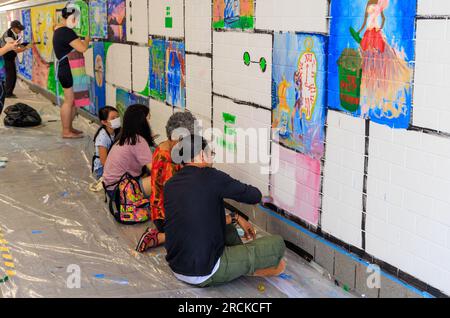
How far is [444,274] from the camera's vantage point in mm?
3029

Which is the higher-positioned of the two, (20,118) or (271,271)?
(20,118)

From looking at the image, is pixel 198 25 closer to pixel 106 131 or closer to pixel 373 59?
pixel 106 131

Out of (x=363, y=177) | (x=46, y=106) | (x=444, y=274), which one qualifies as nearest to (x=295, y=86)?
(x=363, y=177)

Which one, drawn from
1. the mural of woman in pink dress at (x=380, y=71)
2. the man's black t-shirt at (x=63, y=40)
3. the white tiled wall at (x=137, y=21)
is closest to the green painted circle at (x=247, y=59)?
the mural of woman in pink dress at (x=380, y=71)

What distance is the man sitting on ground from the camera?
3539 mm

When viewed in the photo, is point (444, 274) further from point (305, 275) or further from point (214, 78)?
point (214, 78)

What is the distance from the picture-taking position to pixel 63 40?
7.96m

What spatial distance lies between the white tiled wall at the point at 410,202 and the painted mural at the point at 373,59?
14cm

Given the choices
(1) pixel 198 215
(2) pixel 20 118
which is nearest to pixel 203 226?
(1) pixel 198 215

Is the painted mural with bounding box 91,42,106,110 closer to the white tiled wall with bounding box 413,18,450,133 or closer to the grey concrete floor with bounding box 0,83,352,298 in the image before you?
the grey concrete floor with bounding box 0,83,352,298

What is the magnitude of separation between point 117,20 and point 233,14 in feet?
10.3

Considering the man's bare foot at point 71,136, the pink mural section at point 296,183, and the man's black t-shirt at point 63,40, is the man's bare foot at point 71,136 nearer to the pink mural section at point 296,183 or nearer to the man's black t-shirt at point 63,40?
the man's black t-shirt at point 63,40

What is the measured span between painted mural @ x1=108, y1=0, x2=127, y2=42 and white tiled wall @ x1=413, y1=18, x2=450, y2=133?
490 centimetres

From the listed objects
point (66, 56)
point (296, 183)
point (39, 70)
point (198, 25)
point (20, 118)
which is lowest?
point (20, 118)
